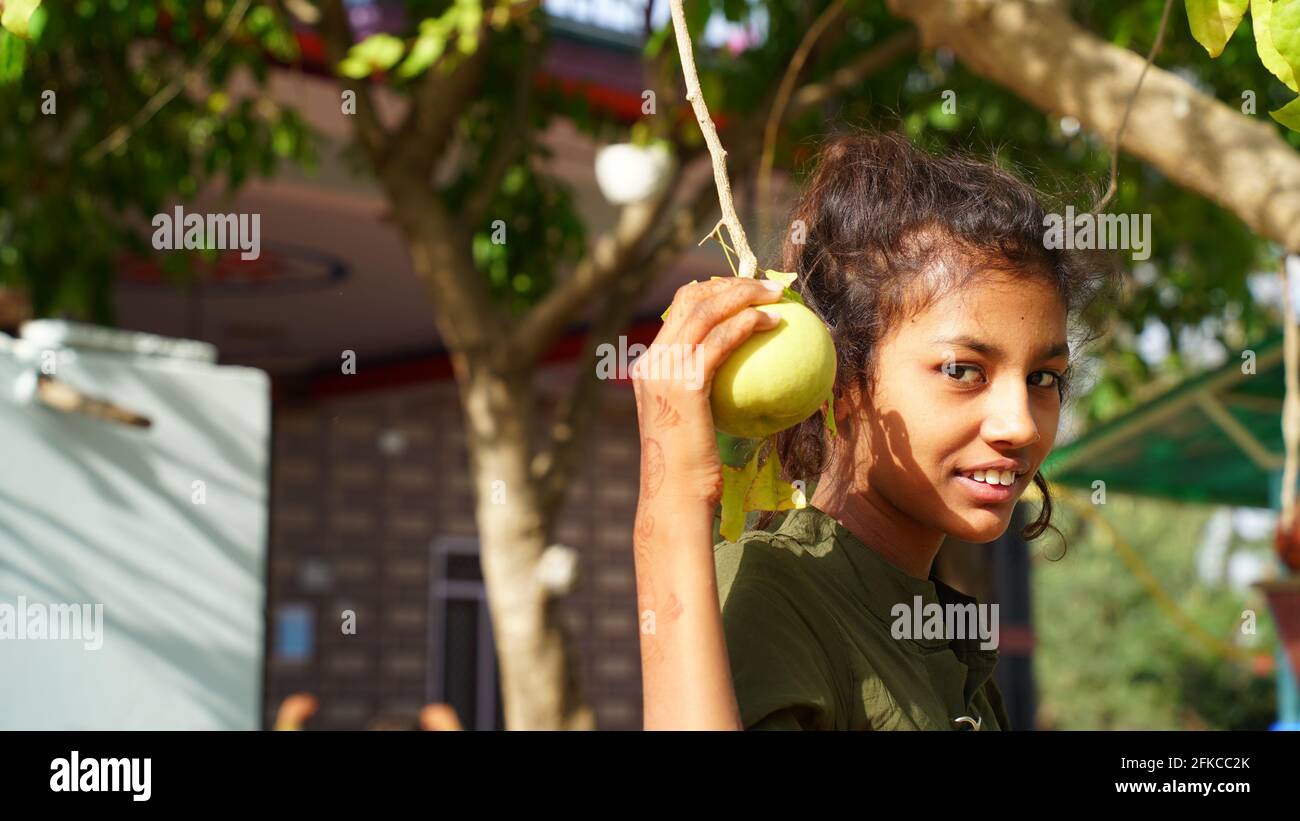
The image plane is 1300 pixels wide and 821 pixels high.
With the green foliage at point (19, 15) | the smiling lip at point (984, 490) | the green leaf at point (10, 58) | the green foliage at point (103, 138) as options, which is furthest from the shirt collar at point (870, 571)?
the green foliage at point (103, 138)

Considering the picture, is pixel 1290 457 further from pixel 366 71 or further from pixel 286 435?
pixel 286 435

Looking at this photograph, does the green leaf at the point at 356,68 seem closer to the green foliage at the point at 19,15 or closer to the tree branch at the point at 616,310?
the tree branch at the point at 616,310

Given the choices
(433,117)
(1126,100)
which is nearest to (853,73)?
(433,117)

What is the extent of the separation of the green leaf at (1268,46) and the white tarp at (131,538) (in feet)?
8.78

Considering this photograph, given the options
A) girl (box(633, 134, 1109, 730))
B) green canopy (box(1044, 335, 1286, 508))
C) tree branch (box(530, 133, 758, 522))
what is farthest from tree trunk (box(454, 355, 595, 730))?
girl (box(633, 134, 1109, 730))

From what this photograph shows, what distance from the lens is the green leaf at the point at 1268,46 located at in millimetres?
1348

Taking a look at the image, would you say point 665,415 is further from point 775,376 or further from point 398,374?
point 398,374

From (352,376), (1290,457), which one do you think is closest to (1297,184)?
(1290,457)

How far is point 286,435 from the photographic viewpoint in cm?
1197

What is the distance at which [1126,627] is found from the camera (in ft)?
84.2

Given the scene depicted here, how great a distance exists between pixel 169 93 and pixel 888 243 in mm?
4062

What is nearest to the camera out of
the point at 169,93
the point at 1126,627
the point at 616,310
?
the point at 169,93
